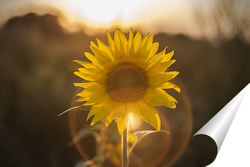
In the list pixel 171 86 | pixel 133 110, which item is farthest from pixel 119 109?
pixel 171 86

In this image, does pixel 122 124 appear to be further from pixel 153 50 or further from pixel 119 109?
pixel 153 50

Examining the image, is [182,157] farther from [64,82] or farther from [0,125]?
[0,125]

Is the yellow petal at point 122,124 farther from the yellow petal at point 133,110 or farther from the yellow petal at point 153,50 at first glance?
the yellow petal at point 153,50

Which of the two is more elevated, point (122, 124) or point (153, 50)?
point (153, 50)

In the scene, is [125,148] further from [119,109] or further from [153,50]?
[153,50]

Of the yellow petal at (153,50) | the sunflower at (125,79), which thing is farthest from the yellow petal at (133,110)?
the yellow petal at (153,50)

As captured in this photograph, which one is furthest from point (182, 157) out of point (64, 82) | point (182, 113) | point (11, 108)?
point (11, 108)

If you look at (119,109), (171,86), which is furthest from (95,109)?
(171,86)

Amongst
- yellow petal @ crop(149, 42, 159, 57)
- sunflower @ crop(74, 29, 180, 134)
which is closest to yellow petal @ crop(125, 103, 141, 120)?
sunflower @ crop(74, 29, 180, 134)

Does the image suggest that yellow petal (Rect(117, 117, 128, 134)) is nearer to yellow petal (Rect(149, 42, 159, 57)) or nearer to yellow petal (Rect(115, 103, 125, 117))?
yellow petal (Rect(115, 103, 125, 117))
